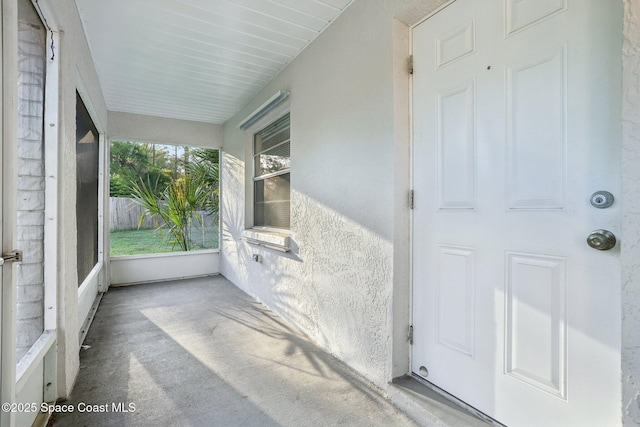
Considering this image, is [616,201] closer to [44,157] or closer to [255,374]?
[255,374]

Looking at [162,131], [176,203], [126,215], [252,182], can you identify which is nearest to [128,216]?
[126,215]

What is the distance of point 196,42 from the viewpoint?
270 centimetres

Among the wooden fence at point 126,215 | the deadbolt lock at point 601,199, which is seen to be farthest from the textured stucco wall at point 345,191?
the wooden fence at point 126,215

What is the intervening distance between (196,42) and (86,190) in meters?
A: 2.02

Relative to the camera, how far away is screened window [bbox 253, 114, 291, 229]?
343 centimetres

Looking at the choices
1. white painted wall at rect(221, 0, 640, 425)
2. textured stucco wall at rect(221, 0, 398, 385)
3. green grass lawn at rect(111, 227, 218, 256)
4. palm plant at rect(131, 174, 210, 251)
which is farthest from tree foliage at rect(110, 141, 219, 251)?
white painted wall at rect(221, 0, 640, 425)

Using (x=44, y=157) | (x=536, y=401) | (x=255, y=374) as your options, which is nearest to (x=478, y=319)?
(x=536, y=401)

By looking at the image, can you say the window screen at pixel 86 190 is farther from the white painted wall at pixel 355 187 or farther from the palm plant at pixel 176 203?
the white painted wall at pixel 355 187

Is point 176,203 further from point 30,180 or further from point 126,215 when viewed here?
point 30,180

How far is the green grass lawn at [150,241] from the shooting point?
4.86 metres

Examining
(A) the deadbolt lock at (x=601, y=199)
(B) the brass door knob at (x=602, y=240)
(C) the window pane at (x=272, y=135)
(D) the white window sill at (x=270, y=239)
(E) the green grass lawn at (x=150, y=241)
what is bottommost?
(E) the green grass lawn at (x=150, y=241)

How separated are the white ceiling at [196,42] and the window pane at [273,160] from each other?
766 mm

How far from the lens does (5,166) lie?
3.78ft

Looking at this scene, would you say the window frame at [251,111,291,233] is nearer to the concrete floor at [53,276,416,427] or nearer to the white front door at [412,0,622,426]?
the concrete floor at [53,276,416,427]
